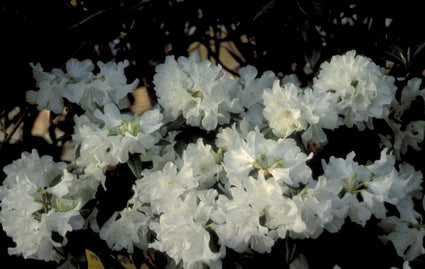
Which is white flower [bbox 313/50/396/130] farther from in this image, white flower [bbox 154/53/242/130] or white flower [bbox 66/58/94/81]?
white flower [bbox 66/58/94/81]

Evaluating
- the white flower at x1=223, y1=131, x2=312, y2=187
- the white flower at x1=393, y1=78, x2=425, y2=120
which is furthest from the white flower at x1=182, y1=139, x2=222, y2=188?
the white flower at x1=393, y1=78, x2=425, y2=120

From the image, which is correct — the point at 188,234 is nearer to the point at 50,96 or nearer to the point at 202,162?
the point at 202,162

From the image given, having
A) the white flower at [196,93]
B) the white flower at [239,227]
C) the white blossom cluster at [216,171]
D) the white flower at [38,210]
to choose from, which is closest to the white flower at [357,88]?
the white blossom cluster at [216,171]

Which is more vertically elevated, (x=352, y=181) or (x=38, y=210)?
(x=38, y=210)

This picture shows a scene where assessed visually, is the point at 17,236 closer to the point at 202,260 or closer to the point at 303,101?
the point at 202,260

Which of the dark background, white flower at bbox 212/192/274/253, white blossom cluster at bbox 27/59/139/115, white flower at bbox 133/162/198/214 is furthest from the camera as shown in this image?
the dark background

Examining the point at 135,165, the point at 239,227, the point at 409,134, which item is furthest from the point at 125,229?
the point at 409,134

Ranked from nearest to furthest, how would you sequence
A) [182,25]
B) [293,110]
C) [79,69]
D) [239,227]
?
[239,227]
[293,110]
[79,69]
[182,25]
